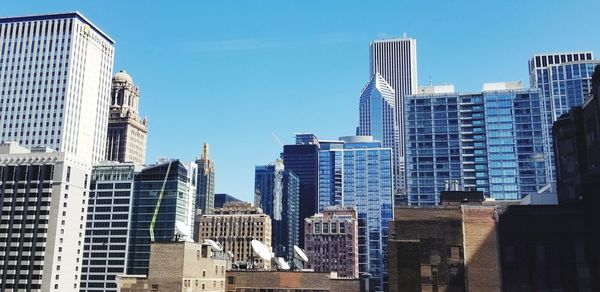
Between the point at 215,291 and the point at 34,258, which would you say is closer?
the point at 215,291

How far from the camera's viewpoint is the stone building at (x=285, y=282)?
10919 cm

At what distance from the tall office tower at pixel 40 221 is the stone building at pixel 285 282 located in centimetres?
8198

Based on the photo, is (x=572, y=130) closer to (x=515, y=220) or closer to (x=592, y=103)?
(x=592, y=103)

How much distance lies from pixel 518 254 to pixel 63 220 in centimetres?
13927

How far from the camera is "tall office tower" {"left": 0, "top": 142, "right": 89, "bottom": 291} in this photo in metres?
Answer: 166

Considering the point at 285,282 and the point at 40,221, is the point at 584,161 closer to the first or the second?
the point at 285,282

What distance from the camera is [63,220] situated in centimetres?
17250

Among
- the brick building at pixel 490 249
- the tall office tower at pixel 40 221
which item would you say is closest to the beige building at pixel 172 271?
the brick building at pixel 490 249

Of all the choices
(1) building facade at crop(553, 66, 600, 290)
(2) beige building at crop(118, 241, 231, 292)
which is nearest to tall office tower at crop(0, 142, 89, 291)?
(2) beige building at crop(118, 241, 231, 292)

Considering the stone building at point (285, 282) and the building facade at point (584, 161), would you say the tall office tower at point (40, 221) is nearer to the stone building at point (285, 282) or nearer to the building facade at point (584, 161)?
the stone building at point (285, 282)

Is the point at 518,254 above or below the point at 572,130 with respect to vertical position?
below

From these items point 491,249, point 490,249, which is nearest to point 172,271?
point 490,249

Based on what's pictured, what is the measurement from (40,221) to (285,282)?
98346mm

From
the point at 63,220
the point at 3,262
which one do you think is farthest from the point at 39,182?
the point at 3,262
